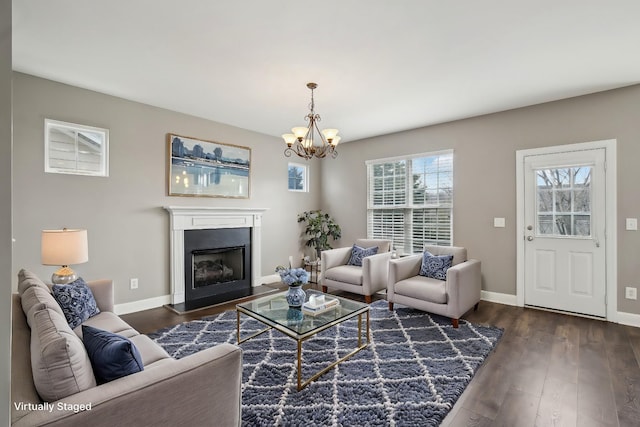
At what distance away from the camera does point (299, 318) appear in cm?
250

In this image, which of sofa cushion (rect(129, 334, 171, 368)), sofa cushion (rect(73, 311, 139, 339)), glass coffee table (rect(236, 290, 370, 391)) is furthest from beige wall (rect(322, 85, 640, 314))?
sofa cushion (rect(73, 311, 139, 339))

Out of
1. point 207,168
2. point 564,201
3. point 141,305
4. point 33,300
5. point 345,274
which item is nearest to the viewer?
point 33,300

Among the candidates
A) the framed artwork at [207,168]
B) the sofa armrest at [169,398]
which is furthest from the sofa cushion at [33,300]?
the framed artwork at [207,168]

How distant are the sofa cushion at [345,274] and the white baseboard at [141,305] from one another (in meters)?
2.19

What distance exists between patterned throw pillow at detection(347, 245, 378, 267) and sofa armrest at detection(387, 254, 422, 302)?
0.69m

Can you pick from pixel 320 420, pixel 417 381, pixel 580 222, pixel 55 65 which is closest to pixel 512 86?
pixel 580 222

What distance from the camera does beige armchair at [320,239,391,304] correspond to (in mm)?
4078

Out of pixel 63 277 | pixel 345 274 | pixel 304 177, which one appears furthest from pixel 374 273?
pixel 63 277

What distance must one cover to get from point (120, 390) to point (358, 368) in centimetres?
176

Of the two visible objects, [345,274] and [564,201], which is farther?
[345,274]

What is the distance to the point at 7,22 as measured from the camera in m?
0.82

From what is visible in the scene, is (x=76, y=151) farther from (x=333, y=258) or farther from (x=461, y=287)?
(x=461, y=287)

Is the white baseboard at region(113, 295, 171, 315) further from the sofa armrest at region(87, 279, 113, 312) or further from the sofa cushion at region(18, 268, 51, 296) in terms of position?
the sofa cushion at region(18, 268, 51, 296)

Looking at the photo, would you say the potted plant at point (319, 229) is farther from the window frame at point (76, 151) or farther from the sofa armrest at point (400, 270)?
the window frame at point (76, 151)
